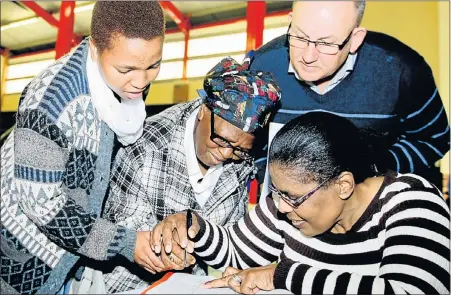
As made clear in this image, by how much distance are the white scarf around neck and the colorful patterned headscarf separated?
8.9 inches

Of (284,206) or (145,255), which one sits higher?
(284,206)

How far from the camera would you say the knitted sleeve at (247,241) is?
3.58 feet

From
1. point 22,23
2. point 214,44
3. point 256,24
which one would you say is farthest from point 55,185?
point 214,44

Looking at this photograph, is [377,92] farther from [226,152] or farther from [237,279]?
[237,279]

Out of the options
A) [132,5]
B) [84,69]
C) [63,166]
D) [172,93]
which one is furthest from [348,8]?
[172,93]

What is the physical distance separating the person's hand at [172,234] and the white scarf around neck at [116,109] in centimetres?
28

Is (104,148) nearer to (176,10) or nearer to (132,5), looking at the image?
(132,5)

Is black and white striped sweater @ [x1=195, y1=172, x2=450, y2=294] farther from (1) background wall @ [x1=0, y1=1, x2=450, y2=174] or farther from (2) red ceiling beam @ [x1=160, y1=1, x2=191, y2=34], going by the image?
(2) red ceiling beam @ [x1=160, y1=1, x2=191, y2=34]

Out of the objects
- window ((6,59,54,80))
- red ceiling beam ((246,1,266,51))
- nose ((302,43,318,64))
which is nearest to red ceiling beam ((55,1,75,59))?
window ((6,59,54,80))

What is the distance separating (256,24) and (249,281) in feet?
9.54

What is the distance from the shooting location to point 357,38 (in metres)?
1.05

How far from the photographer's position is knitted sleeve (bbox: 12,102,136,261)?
0.92m

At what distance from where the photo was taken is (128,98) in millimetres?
1098

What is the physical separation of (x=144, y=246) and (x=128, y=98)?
416mm
